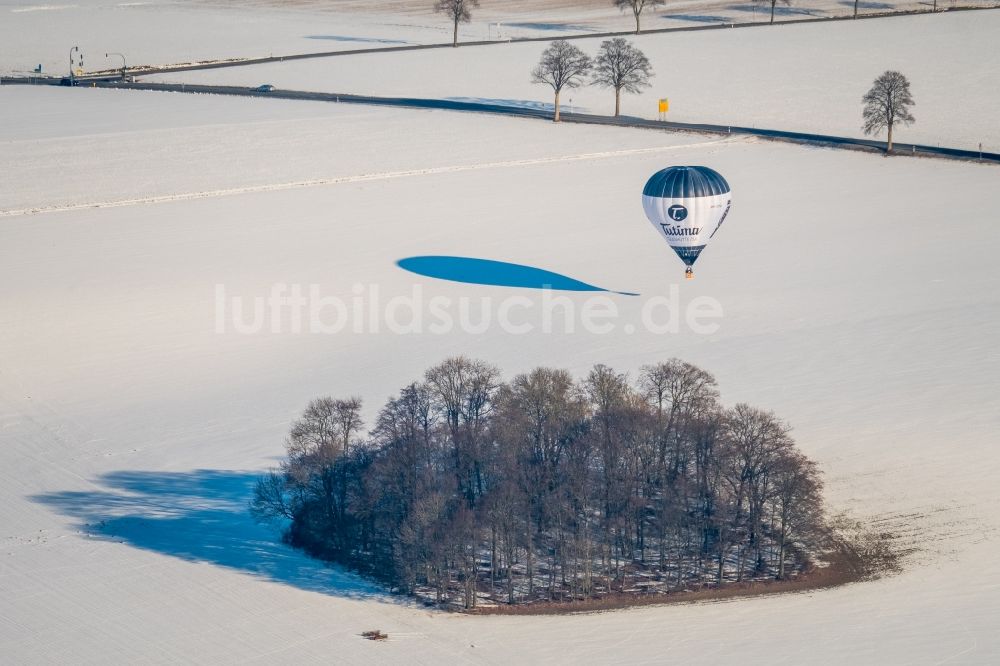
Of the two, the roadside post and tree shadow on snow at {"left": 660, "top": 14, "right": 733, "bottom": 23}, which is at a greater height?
tree shadow on snow at {"left": 660, "top": 14, "right": 733, "bottom": 23}

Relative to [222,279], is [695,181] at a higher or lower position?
higher

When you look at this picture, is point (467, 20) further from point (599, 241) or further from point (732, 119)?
point (599, 241)

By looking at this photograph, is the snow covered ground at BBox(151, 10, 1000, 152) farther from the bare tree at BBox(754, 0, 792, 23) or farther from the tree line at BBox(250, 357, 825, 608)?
the tree line at BBox(250, 357, 825, 608)

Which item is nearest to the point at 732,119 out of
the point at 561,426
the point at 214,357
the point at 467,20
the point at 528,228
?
the point at 528,228

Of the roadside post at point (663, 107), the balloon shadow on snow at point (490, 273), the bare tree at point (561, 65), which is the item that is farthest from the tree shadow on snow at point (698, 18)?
the balloon shadow on snow at point (490, 273)

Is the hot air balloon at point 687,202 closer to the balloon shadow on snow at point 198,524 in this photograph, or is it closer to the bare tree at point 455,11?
the balloon shadow on snow at point 198,524

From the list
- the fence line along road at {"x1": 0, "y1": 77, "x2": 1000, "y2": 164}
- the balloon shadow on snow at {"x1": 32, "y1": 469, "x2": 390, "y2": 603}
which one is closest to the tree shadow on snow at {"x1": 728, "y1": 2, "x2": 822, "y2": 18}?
the fence line along road at {"x1": 0, "y1": 77, "x2": 1000, "y2": 164}
